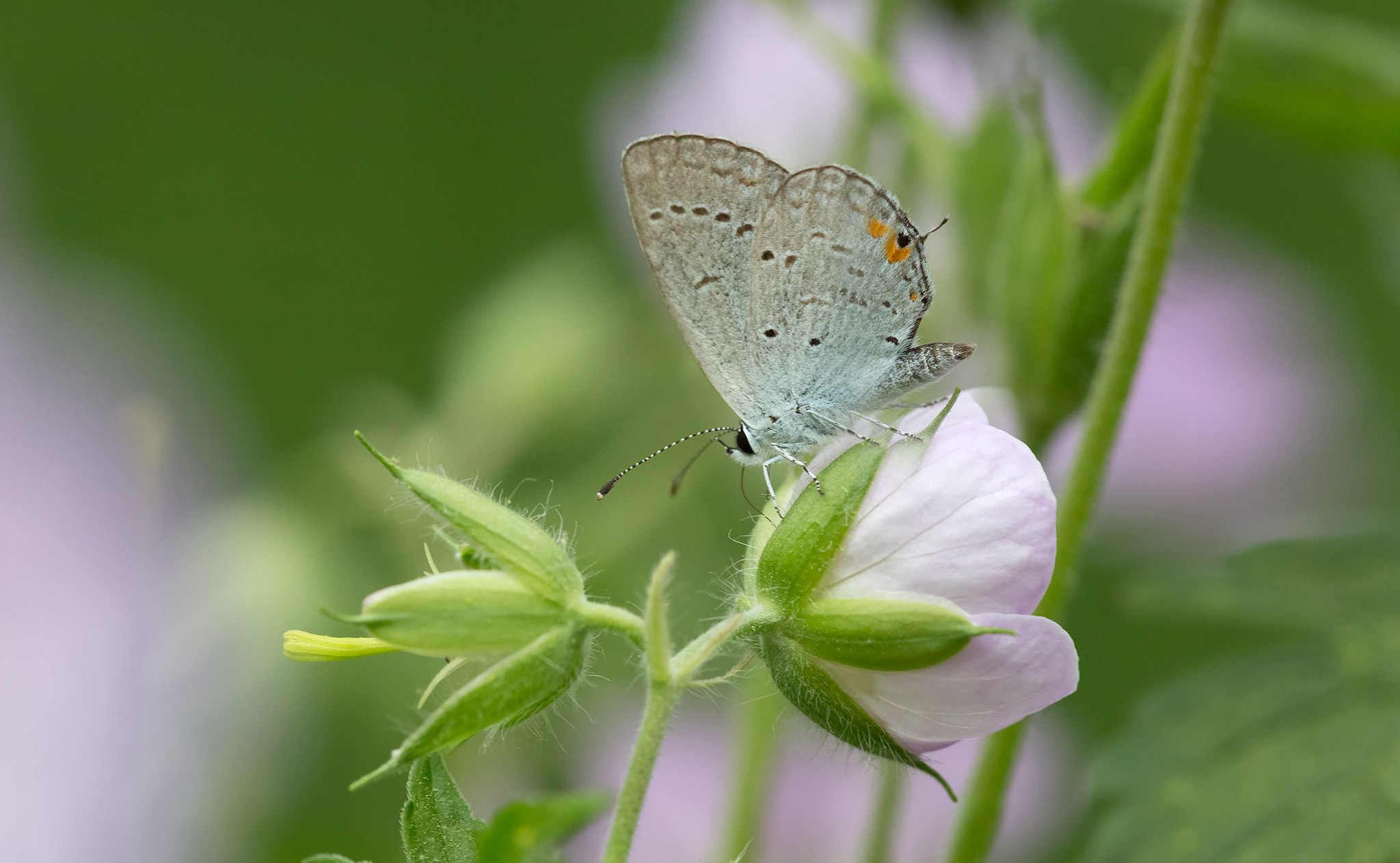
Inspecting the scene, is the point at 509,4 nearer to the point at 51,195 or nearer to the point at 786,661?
the point at 51,195

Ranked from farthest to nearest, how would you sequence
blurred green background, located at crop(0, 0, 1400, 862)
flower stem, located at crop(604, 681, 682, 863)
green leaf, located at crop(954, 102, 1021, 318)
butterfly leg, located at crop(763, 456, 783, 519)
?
blurred green background, located at crop(0, 0, 1400, 862), green leaf, located at crop(954, 102, 1021, 318), butterfly leg, located at crop(763, 456, 783, 519), flower stem, located at crop(604, 681, 682, 863)

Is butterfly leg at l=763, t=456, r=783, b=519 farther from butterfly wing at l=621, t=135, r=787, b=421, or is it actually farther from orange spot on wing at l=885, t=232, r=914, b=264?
orange spot on wing at l=885, t=232, r=914, b=264

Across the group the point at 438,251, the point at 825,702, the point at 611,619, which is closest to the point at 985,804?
the point at 825,702

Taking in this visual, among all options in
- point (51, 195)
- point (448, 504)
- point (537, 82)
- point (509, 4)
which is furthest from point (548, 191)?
point (448, 504)

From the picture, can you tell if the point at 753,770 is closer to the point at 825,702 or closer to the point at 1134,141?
the point at 825,702

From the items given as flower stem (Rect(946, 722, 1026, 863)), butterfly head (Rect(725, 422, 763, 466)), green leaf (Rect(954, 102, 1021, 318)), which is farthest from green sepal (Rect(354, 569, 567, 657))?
green leaf (Rect(954, 102, 1021, 318))
